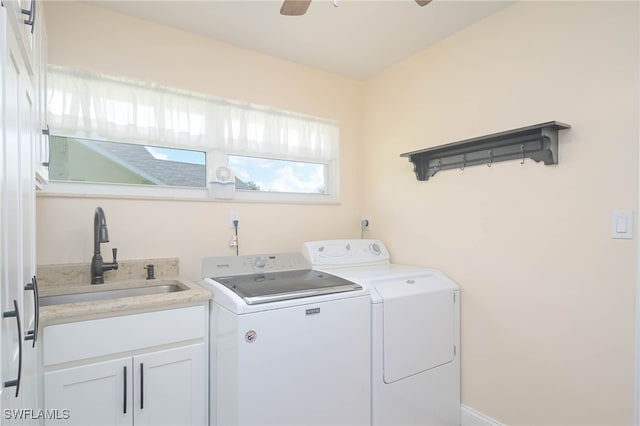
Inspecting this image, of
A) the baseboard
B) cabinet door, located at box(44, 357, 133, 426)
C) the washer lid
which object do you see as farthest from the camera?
the baseboard

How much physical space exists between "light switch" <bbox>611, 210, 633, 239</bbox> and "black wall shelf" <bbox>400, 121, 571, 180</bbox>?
36 cm

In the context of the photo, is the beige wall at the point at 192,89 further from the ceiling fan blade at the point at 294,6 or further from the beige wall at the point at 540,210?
the ceiling fan blade at the point at 294,6

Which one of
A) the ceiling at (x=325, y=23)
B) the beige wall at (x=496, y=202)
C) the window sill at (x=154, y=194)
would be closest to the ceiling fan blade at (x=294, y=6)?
the ceiling at (x=325, y=23)

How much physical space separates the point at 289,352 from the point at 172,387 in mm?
577

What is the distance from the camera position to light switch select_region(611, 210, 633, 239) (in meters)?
1.53

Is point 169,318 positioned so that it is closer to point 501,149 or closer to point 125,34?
point 125,34

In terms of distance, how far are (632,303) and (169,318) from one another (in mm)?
2064

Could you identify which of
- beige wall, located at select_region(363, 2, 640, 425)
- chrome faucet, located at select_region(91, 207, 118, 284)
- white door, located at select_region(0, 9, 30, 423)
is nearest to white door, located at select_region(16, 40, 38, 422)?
white door, located at select_region(0, 9, 30, 423)

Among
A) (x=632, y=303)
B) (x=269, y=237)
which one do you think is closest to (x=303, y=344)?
(x=269, y=237)

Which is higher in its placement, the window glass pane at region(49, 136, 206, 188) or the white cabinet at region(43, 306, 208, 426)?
the window glass pane at region(49, 136, 206, 188)

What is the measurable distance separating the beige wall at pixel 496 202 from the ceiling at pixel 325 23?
0.10m

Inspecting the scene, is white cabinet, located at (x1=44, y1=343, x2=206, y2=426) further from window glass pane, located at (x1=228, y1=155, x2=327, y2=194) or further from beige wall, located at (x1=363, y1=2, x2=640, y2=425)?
beige wall, located at (x1=363, y1=2, x2=640, y2=425)

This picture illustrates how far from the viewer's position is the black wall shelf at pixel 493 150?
1747mm

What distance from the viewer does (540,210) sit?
1834 millimetres
